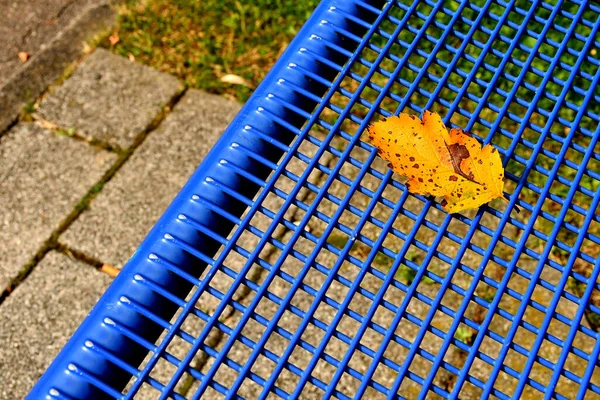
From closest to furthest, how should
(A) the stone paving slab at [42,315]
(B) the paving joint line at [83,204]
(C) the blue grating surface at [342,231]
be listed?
1. (C) the blue grating surface at [342,231]
2. (A) the stone paving slab at [42,315]
3. (B) the paving joint line at [83,204]

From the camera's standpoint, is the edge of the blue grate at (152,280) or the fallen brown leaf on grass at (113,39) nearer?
the edge of the blue grate at (152,280)

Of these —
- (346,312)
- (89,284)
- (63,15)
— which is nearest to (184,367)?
(346,312)

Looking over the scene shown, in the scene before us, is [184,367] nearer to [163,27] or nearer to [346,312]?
[346,312]

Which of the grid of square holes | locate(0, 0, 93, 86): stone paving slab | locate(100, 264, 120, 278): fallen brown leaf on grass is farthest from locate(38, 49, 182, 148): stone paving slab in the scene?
the grid of square holes

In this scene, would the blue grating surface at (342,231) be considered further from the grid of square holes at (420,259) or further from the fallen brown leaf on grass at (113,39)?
the fallen brown leaf on grass at (113,39)

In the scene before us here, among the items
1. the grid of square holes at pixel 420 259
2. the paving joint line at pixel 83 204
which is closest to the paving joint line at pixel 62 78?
the paving joint line at pixel 83 204
